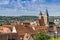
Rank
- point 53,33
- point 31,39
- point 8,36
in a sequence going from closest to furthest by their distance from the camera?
point 8,36
point 31,39
point 53,33

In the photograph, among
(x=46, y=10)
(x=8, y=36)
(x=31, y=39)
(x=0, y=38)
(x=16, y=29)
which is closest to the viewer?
(x=0, y=38)

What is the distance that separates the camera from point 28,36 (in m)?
52.6

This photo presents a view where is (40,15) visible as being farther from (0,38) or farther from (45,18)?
(0,38)

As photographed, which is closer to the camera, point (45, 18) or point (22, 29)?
point (22, 29)

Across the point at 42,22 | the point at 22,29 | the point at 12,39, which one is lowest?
the point at 42,22

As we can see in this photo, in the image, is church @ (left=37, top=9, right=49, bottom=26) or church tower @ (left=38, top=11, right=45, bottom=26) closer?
church @ (left=37, top=9, right=49, bottom=26)

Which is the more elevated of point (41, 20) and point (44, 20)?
point (44, 20)

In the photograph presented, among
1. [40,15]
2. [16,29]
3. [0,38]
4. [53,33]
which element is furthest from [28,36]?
[40,15]

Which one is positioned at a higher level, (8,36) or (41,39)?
(8,36)

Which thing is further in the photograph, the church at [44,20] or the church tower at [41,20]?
the church tower at [41,20]

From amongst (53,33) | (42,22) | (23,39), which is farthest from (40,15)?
(23,39)

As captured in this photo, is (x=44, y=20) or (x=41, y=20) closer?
(x=44, y=20)

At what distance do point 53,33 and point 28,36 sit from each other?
1837 centimetres

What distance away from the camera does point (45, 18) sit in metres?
83.4
